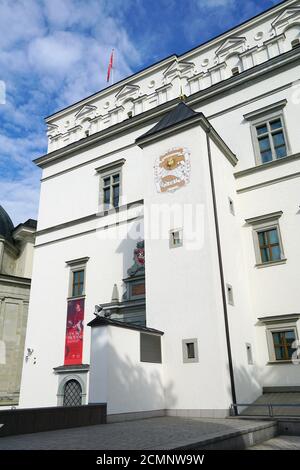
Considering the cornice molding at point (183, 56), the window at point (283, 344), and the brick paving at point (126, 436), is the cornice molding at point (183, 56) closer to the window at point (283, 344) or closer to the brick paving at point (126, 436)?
the window at point (283, 344)

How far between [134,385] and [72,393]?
691 cm

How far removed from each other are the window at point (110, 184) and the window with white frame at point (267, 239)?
6.95 m

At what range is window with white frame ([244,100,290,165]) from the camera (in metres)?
15.5

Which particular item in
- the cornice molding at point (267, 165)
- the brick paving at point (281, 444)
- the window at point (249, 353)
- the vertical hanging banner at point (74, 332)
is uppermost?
the cornice molding at point (267, 165)

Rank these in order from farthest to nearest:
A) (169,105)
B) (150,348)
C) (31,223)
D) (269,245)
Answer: (31,223), (169,105), (269,245), (150,348)

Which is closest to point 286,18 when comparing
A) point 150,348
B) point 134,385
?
point 150,348

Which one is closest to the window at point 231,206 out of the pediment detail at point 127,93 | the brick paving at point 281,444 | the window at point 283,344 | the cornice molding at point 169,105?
the window at point 283,344

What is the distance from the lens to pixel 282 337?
13203 millimetres

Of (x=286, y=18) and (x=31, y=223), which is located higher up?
(x=286, y=18)

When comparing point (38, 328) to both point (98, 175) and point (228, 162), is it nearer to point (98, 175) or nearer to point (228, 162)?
point (98, 175)

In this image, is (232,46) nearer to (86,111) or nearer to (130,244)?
(86,111)

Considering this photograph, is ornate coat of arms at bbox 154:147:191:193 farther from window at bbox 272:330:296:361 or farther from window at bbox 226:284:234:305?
window at bbox 272:330:296:361

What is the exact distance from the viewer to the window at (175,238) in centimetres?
1301

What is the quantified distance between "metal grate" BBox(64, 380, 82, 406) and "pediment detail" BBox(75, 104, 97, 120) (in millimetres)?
14287
